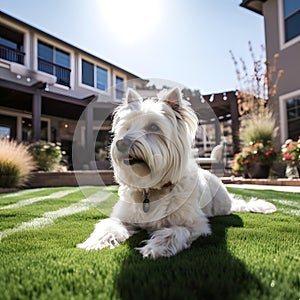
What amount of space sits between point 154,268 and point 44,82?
12.5 metres

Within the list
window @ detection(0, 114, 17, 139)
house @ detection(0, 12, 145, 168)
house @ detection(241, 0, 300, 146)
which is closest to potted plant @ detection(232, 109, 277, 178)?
house @ detection(241, 0, 300, 146)

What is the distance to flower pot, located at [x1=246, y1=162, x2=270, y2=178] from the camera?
818cm

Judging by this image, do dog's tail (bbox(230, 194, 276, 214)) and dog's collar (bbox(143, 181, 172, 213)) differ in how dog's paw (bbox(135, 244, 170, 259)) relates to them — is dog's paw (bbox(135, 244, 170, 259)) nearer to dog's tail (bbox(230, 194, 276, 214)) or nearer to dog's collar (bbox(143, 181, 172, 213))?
dog's collar (bbox(143, 181, 172, 213))

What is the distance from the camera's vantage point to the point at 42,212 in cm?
331

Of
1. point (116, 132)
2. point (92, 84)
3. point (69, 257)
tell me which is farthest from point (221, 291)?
point (92, 84)

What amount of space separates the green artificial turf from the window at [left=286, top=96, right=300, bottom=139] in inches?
308

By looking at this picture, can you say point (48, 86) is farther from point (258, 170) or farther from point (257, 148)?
point (258, 170)

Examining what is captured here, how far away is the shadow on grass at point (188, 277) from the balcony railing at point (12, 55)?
46.1ft

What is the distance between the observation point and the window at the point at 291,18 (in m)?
9.16

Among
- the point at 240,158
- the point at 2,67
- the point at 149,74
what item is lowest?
the point at 240,158

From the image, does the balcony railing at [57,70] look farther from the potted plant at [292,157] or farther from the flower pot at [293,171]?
the flower pot at [293,171]

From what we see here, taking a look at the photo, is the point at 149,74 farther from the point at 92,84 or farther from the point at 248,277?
the point at 92,84

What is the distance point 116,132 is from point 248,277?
1.43 metres

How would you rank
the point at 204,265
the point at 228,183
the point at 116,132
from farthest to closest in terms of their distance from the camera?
the point at 228,183 → the point at 116,132 → the point at 204,265
